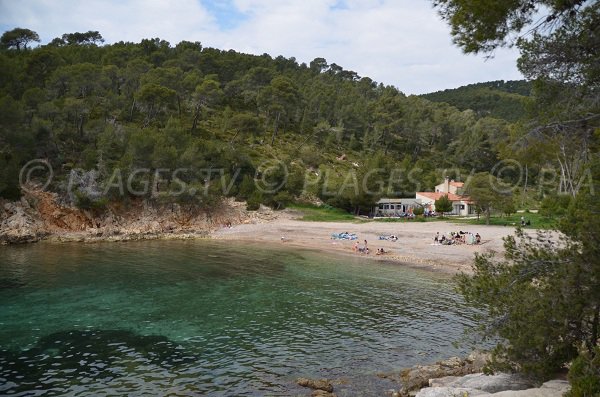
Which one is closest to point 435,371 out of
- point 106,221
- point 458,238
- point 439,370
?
point 439,370

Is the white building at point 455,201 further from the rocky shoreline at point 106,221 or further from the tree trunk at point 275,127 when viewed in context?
the tree trunk at point 275,127

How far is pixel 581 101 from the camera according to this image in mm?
9641

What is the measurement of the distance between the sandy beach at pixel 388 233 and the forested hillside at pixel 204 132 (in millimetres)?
8869

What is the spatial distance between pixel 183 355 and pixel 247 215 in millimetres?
47095

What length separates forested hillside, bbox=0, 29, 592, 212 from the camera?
5666cm

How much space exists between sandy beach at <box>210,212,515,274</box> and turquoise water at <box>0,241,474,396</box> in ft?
16.3

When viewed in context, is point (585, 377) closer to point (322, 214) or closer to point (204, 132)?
point (322, 214)

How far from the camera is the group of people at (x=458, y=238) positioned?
42.9 metres

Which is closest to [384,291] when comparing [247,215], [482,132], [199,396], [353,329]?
[353,329]

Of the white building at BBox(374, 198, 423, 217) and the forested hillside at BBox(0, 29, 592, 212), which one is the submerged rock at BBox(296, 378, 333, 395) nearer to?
the forested hillside at BBox(0, 29, 592, 212)

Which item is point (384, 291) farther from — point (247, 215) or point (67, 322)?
point (247, 215)

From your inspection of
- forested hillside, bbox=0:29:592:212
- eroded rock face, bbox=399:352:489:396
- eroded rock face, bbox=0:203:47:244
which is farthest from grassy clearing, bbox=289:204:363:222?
eroded rock face, bbox=399:352:489:396

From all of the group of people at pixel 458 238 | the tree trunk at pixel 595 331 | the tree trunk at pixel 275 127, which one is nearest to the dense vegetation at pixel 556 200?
the tree trunk at pixel 595 331

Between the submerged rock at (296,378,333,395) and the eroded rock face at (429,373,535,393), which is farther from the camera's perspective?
the submerged rock at (296,378,333,395)
